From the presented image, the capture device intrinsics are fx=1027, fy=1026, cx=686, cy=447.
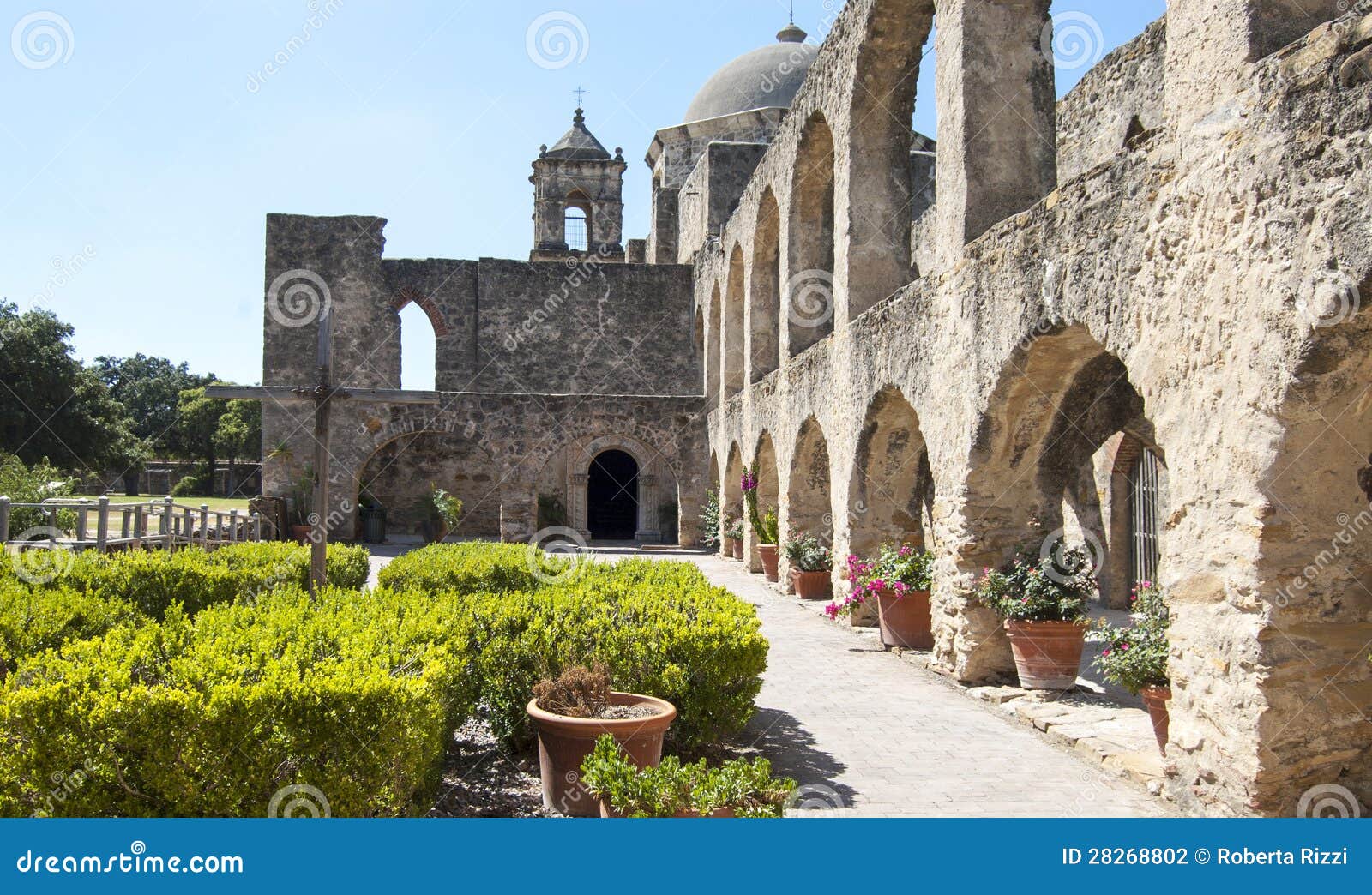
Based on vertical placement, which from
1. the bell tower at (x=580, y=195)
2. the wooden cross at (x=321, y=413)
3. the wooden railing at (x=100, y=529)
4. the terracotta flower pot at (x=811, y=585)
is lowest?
the terracotta flower pot at (x=811, y=585)

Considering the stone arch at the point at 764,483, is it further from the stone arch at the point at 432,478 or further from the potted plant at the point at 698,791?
the potted plant at the point at 698,791

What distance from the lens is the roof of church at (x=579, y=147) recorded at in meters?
27.8

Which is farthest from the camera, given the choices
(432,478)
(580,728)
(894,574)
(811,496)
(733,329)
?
(432,478)

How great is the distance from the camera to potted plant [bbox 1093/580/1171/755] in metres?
5.17

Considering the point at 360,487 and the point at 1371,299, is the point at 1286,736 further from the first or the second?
the point at 360,487

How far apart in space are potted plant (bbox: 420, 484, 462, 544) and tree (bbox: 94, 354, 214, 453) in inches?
1311

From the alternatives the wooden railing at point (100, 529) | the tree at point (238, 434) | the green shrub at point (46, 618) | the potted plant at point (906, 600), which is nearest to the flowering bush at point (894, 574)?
the potted plant at point (906, 600)

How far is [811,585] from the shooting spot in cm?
1292

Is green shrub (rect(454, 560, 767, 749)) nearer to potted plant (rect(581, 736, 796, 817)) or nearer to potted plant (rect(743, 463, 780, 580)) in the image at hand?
potted plant (rect(581, 736, 796, 817))

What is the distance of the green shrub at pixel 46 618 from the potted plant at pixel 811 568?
8241 mm

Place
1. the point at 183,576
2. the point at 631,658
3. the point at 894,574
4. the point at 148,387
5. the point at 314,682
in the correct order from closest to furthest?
the point at 314,682 → the point at 631,658 → the point at 183,576 → the point at 894,574 → the point at 148,387

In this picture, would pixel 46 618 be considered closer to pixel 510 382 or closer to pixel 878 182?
pixel 878 182

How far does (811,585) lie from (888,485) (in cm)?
293

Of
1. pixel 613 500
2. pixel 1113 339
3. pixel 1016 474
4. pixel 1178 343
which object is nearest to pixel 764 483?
pixel 1016 474
